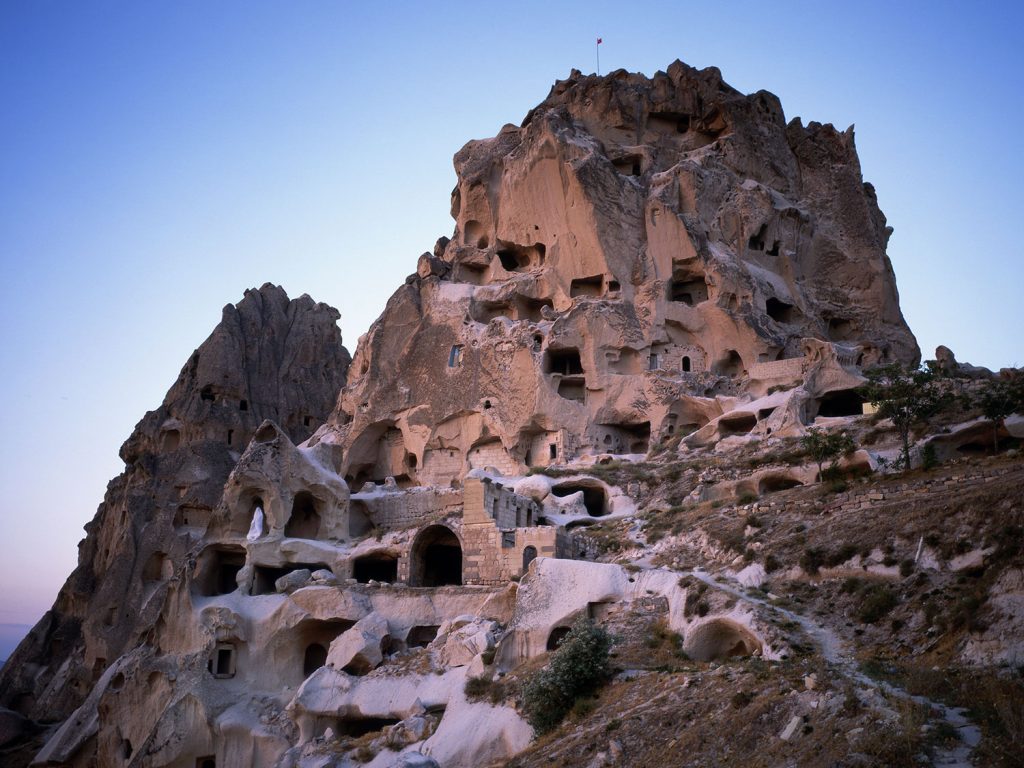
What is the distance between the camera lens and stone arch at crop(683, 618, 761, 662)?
2119 cm

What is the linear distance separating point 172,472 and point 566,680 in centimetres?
4590

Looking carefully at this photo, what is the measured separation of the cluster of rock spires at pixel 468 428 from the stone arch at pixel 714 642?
0.15m

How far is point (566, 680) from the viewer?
20047 millimetres

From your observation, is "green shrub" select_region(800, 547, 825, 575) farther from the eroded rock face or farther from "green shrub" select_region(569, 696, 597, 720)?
the eroded rock face

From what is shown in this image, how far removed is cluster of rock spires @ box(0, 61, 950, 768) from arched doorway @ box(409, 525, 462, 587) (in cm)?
13

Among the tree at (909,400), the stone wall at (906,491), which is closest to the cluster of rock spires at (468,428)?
the stone wall at (906,491)

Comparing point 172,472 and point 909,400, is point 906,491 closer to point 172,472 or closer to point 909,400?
point 909,400

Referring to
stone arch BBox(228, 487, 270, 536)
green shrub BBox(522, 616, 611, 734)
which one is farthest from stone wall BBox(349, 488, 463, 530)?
green shrub BBox(522, 616, 611, 734)

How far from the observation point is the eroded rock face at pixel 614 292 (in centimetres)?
5212

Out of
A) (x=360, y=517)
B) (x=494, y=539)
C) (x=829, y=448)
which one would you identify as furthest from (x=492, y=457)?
(x=829, y=448)

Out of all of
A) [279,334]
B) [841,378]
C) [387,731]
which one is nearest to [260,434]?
[387,731]

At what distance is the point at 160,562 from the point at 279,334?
20.3 metres

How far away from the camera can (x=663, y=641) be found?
22094mm

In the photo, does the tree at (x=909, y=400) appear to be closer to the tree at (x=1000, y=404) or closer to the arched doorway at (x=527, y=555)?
the tree at (x=1000, y=404)
